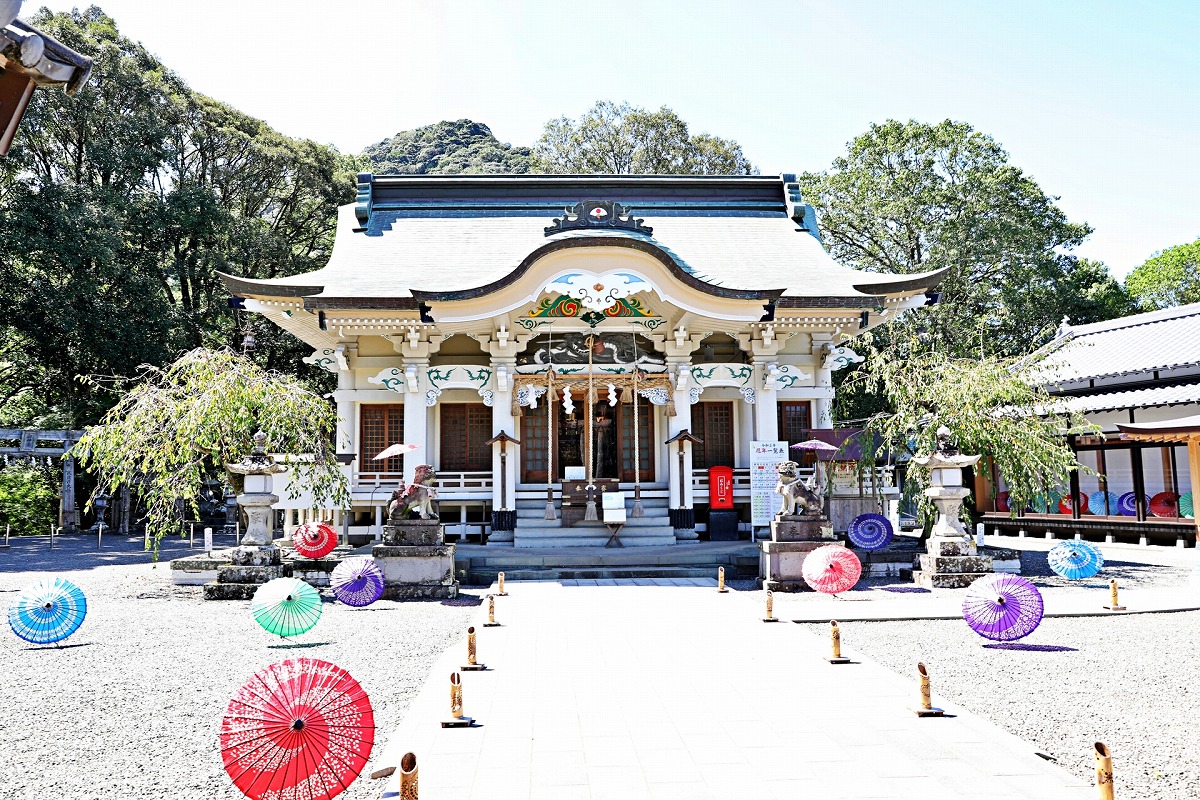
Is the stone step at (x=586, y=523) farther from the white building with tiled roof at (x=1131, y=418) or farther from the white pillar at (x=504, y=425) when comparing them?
the white building with tiled roof at (x=1131, y=418)

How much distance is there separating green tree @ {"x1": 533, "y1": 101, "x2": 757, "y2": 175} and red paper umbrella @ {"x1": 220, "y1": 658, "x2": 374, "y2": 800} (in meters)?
36.6

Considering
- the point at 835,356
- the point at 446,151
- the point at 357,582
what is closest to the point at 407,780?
the point at 357,582

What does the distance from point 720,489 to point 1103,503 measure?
11616mm

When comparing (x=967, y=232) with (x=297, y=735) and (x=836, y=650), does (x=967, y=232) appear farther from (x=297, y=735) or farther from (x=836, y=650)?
(x=297, y=735)

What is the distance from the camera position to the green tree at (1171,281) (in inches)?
1499

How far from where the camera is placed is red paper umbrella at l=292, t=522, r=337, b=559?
14.7m

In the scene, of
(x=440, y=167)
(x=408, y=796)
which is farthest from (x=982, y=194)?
(x=440, y=167)

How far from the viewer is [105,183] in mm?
28000

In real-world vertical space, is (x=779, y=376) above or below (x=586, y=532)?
above

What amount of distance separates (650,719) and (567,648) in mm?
2896

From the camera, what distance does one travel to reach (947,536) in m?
13.8

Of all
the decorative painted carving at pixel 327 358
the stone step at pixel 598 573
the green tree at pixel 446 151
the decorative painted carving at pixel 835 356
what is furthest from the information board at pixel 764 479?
the green tree at pixel 446 151

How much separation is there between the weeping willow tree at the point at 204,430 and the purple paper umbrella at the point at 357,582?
3.44 m

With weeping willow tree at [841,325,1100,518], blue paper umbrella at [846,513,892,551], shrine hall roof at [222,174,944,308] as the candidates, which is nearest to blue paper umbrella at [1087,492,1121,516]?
weeping willow tree at [841,325,1100,518]
